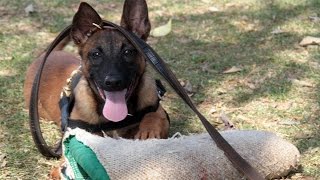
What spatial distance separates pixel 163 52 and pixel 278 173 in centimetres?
283

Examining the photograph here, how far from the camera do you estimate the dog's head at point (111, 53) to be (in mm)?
3746

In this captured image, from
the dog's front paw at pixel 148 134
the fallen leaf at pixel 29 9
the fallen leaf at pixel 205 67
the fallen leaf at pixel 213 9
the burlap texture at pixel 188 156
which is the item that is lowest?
the fallen leaf at pixel 205 67

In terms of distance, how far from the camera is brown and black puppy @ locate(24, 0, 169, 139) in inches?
148

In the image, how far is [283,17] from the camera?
6824 millimetres

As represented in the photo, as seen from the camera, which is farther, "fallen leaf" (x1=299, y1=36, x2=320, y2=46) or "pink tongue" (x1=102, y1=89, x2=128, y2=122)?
"fallen leaf" (x1=299, y1=36, x2=320, y2=46)

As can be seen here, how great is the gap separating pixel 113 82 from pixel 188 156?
30.1 inches

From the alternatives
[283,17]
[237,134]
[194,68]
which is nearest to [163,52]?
[194,68]

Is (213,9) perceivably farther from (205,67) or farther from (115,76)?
(115,76)

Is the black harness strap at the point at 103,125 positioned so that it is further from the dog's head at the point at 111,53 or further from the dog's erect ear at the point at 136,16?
the dog's erect ear at the point at 136,16

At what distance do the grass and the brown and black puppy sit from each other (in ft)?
1.45

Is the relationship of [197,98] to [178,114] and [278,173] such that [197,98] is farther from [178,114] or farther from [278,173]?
[278,173]

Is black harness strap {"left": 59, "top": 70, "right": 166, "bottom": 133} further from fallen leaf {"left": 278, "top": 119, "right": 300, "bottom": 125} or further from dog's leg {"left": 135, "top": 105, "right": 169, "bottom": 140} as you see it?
fallen leaf {"left": 278, "top": 119, "right": 300, "bottom": 125}

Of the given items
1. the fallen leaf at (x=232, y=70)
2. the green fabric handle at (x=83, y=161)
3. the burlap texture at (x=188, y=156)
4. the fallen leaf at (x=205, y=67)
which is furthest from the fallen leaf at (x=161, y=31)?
the green fabric handle at (x=83, y=161)

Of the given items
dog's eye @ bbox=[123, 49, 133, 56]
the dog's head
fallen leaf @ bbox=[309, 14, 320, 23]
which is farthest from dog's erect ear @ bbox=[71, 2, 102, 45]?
fallen leaf @ bbox=[309, 14, 320, 23]
